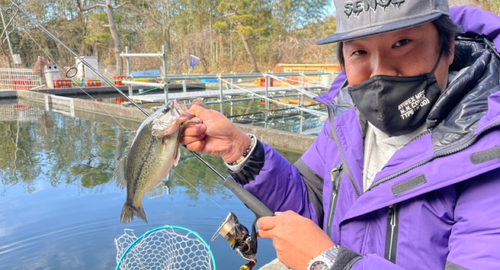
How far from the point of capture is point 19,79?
16.7 metres

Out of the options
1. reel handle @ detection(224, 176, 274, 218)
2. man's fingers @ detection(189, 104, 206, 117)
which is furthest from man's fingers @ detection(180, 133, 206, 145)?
reel handle @ detection(224, 176, 274, 218)

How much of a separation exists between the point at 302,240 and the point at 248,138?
0.68 meters

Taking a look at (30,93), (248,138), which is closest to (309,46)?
(30,93)

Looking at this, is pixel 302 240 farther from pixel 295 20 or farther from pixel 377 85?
pixel 295 20

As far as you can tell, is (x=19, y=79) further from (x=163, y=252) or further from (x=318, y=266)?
(x=318, y=266)

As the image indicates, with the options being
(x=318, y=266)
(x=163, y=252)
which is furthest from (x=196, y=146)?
(x=163, y=252)

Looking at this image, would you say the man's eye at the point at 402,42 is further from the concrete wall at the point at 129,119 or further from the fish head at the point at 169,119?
the concrete wall at the point at 129,119

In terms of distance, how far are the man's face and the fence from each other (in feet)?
60.6

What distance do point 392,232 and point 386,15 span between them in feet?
2.28

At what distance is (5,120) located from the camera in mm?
10258

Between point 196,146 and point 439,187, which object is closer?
point 439,187

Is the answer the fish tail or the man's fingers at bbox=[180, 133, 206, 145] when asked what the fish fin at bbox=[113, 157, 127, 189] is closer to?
the fish tail

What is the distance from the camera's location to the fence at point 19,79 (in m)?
16.7

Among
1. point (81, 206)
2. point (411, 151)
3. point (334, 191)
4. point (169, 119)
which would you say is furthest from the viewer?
point (81, 206)
